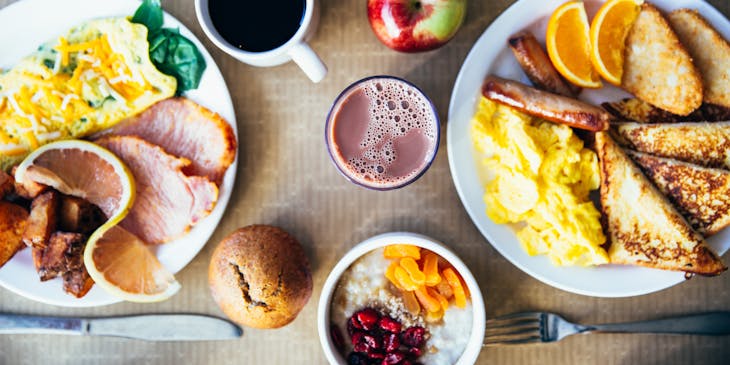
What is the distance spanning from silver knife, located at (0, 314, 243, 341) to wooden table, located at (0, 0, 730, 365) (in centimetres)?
3

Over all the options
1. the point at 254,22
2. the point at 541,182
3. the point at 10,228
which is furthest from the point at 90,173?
the point at 541,182

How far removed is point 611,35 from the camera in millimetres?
1431

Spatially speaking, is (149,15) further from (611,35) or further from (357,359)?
→ (611,35)

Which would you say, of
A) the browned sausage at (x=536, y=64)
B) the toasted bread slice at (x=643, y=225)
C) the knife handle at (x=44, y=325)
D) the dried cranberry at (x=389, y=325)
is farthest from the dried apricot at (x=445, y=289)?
the knife handle at (x=44, y=325)

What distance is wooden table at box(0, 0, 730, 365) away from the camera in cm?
156

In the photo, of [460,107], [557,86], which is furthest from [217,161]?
[557,86]

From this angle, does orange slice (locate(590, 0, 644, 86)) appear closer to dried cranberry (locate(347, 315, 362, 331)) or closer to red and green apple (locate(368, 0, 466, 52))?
red and green apple (locate(368, 0, 466, 52))

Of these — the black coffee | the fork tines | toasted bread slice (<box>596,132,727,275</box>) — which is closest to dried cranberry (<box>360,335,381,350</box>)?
the fork tines

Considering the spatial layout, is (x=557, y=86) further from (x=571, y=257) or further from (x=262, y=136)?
(x=262, y=136)

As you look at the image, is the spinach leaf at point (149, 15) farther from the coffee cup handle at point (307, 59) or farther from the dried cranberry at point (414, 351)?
the dried cranberry at point (414, 351)

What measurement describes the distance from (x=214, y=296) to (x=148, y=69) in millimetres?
593

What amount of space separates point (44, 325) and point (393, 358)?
0.93 metres

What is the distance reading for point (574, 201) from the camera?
1404 mm

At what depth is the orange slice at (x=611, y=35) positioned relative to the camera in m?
1.40
